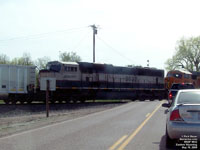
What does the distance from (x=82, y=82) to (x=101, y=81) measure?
2.69 metres

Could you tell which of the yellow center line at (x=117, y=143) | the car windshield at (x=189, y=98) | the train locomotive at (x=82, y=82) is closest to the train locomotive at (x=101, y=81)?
the train locomotive at (x=82, y=82)

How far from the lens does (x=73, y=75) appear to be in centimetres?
3106

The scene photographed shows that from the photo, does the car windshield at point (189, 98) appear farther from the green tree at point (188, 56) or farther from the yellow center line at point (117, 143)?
the green tree at point (188, 56)

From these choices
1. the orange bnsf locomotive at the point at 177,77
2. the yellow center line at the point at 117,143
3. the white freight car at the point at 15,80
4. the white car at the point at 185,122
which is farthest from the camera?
the orange bnsf locomotive at the point at 177,77

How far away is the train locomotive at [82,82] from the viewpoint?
2781 centimetres

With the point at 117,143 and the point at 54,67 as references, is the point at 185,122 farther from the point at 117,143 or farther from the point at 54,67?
the point at 54,67

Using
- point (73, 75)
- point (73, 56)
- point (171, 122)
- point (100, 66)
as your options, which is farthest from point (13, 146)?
point (73, 56)

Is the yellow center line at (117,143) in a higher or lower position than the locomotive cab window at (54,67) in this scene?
lower

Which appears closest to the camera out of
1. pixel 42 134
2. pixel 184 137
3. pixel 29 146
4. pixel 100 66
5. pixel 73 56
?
pixel 184 137

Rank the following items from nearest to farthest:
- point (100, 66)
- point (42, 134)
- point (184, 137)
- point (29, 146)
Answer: point (184, 137) < point (29, 146) < point (42, 134) < point (100, 66)

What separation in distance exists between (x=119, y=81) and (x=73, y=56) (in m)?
43.8

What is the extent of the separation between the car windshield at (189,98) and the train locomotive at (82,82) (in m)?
18.9

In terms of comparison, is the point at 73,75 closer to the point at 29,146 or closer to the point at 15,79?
the point at 15,79

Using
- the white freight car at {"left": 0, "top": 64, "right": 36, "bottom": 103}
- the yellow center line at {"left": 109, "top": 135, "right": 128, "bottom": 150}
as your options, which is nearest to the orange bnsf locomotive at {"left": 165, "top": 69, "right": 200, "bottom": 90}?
the white freight car at {"left": 0, "top": 64, "right": 36, "bottom": 103}
